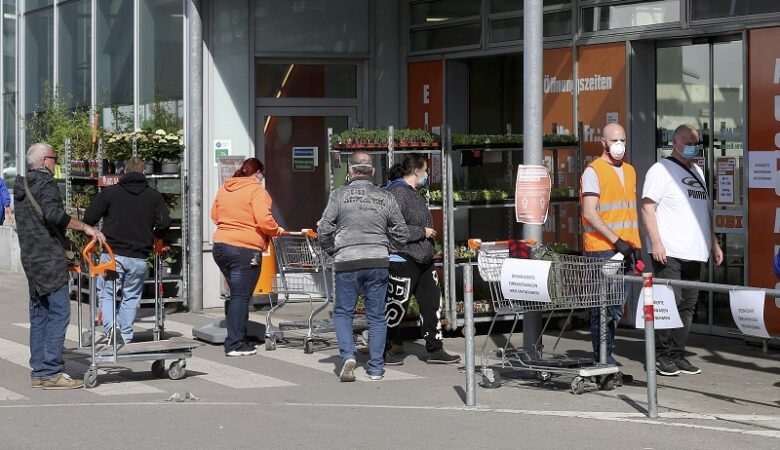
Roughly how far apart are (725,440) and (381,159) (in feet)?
31.3

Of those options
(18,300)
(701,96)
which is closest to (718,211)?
(701,96)

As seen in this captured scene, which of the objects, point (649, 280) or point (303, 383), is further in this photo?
point (303, 383)

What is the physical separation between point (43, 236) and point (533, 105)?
13.4ft

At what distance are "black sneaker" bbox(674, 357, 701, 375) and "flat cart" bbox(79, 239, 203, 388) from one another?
13.3 ft

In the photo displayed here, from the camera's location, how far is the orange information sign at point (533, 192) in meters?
10.9

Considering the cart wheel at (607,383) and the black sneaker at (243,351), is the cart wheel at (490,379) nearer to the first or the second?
the cart wheel at (607,383)

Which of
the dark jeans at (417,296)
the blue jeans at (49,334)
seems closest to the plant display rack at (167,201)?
the dark jeans at (417,296)

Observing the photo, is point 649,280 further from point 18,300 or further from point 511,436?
point 18,300

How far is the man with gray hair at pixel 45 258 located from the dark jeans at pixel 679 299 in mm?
4630

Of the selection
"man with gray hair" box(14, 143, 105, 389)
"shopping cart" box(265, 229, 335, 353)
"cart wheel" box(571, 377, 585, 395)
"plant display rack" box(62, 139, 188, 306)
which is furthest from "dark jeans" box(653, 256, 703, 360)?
"plant display rack" box(62, 139, 188, 306)

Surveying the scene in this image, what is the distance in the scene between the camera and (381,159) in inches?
683

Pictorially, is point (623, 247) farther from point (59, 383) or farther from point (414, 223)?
point (59, 383)

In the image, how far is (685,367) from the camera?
1127cm

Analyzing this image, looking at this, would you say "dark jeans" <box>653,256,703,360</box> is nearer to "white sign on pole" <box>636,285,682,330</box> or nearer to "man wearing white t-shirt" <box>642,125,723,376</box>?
"man wearing white t-shirt" <box>642,125,723,376</box>
